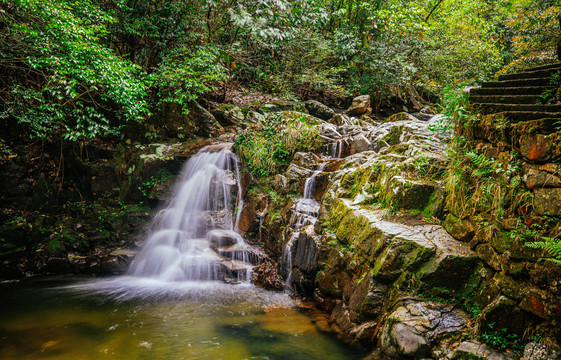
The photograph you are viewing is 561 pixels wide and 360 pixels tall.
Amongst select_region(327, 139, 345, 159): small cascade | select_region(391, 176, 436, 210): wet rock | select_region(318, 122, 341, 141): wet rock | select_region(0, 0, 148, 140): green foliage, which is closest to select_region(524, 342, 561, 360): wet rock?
select_region(391, 176, 436, 210): wet rock

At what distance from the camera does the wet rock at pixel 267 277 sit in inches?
265

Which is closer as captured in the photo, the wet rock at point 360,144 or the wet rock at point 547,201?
the wet rock at point 547,201

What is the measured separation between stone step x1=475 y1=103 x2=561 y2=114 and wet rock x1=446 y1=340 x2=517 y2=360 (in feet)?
9.11

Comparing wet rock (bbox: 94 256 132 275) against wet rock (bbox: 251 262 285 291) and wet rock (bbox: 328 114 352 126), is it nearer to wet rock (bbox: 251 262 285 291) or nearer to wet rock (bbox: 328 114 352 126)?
wet rock (bbox: 251 262 285 291)

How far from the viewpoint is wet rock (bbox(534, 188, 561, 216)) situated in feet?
9.61

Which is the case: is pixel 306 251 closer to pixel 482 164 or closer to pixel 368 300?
pixel 368 300

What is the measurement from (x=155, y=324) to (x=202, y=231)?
152 inches

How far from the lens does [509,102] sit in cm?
401

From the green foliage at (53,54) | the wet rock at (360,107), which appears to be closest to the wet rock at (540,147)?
the green foliage at (53,54)

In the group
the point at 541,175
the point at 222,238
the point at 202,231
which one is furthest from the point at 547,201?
the point at 202,231

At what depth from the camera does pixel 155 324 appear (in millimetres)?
5059

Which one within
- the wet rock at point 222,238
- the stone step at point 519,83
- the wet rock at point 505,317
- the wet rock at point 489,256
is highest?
the stone step at point 519,83

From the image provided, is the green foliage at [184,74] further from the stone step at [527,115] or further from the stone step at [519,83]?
the stone step at [527,115]

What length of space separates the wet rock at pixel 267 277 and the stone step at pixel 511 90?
5.38 metres
